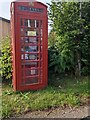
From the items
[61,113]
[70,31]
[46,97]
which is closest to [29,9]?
[70,31]

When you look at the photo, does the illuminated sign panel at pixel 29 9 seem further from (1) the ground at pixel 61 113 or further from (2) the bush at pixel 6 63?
(1) the ground at pixel 61 113

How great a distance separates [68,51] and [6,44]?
1.86 meters

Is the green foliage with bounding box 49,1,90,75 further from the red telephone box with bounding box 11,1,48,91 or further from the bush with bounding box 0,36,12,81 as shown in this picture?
the bush with bounding box 0,36,12,81

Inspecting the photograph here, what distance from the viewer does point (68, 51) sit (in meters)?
6.73

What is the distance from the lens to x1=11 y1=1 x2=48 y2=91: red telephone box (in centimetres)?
552

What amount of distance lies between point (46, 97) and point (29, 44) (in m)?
1.45

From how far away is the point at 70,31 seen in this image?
21.8ft

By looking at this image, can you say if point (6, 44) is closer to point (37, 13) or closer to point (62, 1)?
point (37, 13)

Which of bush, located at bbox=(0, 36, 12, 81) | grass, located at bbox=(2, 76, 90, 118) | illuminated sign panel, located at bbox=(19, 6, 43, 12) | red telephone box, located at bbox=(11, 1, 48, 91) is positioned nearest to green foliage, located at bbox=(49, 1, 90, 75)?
grass, located at bbox=(2, 76, 90, 118)

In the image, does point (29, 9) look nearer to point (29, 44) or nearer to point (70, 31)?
point (29, 44)

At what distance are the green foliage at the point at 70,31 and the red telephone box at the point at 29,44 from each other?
0.90 m

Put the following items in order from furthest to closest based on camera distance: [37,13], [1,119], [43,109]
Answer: [37,13], [43,109], [1,119]

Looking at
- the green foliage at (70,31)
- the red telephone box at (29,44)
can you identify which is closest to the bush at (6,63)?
the red telephone box at (29,44)

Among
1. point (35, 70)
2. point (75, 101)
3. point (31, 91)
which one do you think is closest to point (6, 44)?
point (35, 70)
